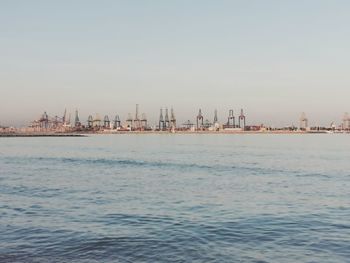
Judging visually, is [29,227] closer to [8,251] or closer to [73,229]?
[73,229]

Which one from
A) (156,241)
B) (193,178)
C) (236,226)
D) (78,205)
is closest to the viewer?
(156,241)

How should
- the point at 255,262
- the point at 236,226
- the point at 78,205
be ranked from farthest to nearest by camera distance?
the point at 78,205 < the point at 236,226 < the point at 255,262

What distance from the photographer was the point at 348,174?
39.8 metres

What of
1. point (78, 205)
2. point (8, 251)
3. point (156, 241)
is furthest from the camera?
point (78, 205)

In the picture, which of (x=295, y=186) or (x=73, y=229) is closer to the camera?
(x=73, y=229)

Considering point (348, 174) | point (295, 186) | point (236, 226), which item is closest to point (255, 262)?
point (236, 226)

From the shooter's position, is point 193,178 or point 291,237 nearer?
point 291,237

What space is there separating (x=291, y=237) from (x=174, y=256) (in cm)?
460

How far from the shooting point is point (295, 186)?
32156 millimetres

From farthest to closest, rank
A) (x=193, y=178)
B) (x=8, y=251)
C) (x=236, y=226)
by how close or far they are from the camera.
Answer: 1. (x=193, y=178)
2. (x=236, y=226)
3. (x=8, y=251)

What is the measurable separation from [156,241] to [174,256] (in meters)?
1.86

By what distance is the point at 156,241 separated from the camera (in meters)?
15.7

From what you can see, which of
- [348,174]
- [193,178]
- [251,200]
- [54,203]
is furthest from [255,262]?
[348,174]

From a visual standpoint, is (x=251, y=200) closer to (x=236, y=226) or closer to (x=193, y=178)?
(x=236, y=226)
